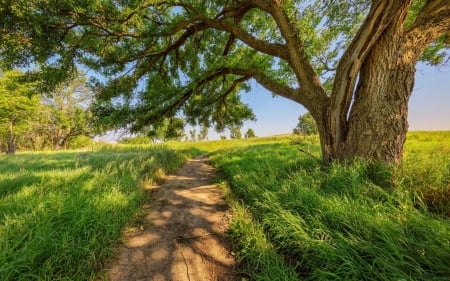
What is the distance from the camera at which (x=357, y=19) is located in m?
5.93

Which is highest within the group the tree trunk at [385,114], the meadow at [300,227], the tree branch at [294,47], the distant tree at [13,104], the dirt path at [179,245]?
the distant tree at [13,104]

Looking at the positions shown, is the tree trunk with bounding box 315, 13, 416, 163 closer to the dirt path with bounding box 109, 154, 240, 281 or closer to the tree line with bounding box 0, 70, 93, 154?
the dirt path with bounding box 109, 154, 240, 281

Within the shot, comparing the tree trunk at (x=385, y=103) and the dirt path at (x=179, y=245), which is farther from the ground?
the tree trunk at (x=385, y=103)

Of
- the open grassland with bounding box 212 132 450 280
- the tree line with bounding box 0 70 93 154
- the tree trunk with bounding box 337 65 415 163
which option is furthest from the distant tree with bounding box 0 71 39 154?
the tree trunk with bounding box 337 65 415 163

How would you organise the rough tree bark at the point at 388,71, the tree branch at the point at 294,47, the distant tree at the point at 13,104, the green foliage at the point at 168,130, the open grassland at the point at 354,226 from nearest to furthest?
the open grassland at the point at 354,226
the rough tree bark at the point at 388,71
the tree branch at the point at 294,47
the green foliage at the point at 168,130
the distant tree at the point at 13,104

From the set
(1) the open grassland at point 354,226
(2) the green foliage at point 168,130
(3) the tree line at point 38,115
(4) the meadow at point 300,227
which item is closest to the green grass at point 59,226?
(4) the meadow at point 300,227

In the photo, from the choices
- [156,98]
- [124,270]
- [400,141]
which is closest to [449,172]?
[400,141]

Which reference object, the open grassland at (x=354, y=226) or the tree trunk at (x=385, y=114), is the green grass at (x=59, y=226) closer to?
the open grassland at (x=354, y=226)

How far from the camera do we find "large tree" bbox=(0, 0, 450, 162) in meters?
3.73

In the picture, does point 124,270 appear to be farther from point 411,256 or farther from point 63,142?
point 63,142

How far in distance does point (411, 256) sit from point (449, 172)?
6.23ft

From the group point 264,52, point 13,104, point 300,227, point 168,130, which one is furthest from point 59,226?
point 13,104

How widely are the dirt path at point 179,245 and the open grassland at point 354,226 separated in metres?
0.34

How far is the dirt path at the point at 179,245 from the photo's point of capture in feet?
7.78
